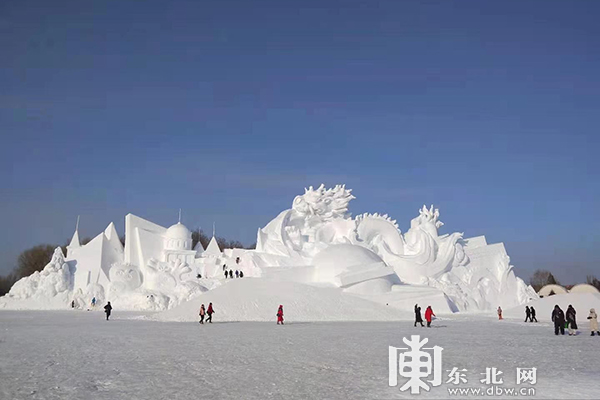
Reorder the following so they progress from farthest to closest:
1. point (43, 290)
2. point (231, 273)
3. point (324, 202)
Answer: point (324, 202) → point (43, 290) → point (231, 273)

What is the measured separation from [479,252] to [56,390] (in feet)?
134

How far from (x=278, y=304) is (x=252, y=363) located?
47.4ft

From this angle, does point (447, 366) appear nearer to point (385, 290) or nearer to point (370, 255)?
point (385, 290)

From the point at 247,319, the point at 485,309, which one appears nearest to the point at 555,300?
the point at 485,309

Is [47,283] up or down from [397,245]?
down

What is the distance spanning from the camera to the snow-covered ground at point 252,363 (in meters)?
7.24

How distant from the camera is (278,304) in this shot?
79.2 ft

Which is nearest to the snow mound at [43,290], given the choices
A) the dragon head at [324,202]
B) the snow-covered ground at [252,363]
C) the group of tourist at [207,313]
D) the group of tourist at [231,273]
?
the group of tourist at [231,273]

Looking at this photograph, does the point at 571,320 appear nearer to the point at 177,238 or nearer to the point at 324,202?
the point at 324,202

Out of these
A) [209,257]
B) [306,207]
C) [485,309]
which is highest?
[306,207]

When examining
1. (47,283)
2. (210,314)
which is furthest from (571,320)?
(47,283)

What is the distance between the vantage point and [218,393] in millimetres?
7105

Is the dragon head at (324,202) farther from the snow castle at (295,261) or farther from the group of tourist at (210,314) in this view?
the group of tourist at (210,314)

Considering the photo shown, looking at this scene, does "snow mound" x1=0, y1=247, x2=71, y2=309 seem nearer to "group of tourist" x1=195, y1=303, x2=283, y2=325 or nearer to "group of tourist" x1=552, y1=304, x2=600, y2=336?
"group of tourist" x1=195, y1=303, x2=283, y2=325
